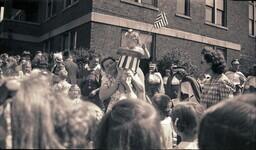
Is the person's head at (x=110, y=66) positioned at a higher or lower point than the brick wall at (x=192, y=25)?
lower

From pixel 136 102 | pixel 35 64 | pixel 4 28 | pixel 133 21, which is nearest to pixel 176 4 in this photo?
pixel 133 21

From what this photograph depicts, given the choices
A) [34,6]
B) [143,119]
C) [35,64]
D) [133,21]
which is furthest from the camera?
[34,6]

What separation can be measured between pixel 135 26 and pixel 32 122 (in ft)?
47.1

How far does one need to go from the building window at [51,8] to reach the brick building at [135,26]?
52 mm

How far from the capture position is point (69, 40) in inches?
680

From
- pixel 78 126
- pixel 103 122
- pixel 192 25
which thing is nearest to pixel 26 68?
pixel 103 122

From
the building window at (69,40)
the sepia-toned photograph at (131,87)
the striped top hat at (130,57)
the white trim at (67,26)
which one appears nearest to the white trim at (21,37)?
the white trim at (67,26)

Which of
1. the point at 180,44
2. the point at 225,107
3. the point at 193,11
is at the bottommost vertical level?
the point at 225,107

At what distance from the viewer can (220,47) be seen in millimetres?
19375

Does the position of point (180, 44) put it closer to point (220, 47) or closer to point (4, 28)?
point (220, 47)

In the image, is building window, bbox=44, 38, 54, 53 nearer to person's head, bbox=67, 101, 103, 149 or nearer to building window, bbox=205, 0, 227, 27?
building window, bbox=205, 0, 227, 27

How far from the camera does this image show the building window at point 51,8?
66.9 feet

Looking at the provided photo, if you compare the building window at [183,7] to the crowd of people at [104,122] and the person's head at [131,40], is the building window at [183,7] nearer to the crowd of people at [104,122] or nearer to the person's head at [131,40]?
the person's head at [131,40]

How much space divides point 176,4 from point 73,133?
16.6 meters
